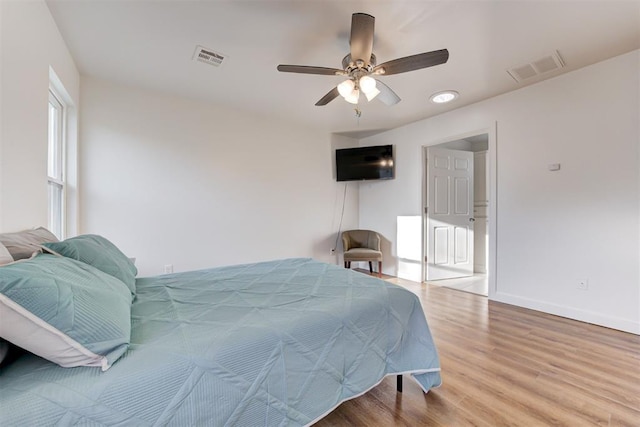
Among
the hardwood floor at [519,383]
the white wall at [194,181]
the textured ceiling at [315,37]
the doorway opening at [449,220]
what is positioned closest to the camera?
the hardwood floor at [519,383]

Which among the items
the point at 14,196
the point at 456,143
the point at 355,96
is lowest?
the point at 14,196

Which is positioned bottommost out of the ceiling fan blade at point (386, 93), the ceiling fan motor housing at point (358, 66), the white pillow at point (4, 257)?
the white pillow at point (4, 257)

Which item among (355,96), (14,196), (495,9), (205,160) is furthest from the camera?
(205,160)

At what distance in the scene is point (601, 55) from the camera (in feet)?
7.85

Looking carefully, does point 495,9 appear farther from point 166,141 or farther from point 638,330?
point 166,141

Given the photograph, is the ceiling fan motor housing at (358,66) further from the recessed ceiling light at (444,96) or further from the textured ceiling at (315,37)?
the recessed ceiling light at (444,96)

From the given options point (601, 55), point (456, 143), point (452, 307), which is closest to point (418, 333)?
point (452, 307)

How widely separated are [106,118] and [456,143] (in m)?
5.22

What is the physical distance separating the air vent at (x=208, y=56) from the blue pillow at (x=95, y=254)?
1.75 meters

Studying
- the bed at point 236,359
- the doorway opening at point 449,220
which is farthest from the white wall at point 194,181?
A: the doorway opening at point 449,220

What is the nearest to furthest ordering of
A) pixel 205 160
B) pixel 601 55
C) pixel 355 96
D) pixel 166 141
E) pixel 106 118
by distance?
pixel 355 96 → pixel 601 55 → pixel 106 118 → pixel 166 141 → pixel 205 160

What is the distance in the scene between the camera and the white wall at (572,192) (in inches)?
94.0

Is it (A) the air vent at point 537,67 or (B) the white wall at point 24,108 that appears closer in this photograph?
(B) the white wall at point 24,108

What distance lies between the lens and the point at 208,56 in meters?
2.41
